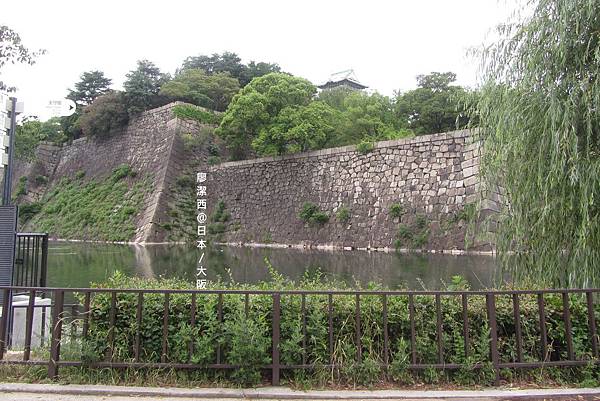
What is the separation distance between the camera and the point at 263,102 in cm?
2322

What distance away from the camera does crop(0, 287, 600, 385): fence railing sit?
323cm

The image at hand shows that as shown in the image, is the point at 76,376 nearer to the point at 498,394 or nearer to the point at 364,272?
the point at 498,394

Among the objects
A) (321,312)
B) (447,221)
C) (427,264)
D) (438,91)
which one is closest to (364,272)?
(427,264)

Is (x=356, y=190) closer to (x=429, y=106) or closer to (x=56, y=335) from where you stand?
(x=429, y=106)

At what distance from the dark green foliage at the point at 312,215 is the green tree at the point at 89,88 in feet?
76.6

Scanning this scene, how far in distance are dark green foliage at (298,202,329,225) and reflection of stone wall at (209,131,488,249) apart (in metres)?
0.23

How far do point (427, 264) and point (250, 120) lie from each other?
14.0 metres

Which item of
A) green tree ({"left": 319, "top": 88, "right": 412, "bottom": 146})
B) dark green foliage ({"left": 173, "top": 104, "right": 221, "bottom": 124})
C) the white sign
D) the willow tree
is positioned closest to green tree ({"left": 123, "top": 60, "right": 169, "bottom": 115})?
dark green foliage ({"left": 173, "top": 104, "right": 221, "bottom": 124})

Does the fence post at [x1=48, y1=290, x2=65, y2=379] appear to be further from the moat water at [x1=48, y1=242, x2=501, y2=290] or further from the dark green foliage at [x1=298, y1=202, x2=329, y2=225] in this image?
the dark green foliage at [x1=298, y1=202, x2=329, y2=225]

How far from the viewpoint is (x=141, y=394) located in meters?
2.95

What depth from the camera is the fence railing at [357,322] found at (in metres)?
3.23

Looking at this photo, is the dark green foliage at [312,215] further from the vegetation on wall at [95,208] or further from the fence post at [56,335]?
the fence post at [56,335]

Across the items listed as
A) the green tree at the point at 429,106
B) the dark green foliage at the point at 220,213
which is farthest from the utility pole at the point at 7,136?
the green tree at the point at 429,106

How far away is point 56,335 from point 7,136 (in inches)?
92.2
